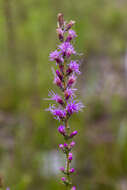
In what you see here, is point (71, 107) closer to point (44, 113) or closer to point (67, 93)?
point (67, 93)

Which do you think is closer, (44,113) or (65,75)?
(65,75)

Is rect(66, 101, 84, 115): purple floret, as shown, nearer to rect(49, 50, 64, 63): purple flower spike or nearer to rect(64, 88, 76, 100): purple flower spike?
rect(64, 88, 76, 100): purple flower spike

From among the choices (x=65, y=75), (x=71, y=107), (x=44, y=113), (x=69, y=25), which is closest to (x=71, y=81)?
(x=65, y=75)

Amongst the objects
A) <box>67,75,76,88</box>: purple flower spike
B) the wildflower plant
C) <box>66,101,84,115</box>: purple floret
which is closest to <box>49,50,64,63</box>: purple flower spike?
the wildflower plant

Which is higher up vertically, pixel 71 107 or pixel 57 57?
pixel 57 57

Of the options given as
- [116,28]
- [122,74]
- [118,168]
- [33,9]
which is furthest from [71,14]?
[116,28]

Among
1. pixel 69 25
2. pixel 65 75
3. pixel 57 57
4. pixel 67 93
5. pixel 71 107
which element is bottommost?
pixel 71 107

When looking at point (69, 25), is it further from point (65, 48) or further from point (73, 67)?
point (73, 67)

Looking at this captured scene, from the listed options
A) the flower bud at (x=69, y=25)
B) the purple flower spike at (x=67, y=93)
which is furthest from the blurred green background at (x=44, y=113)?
the purple flower spike at (x=67, y=93)

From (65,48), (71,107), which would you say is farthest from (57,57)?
(71,107)
